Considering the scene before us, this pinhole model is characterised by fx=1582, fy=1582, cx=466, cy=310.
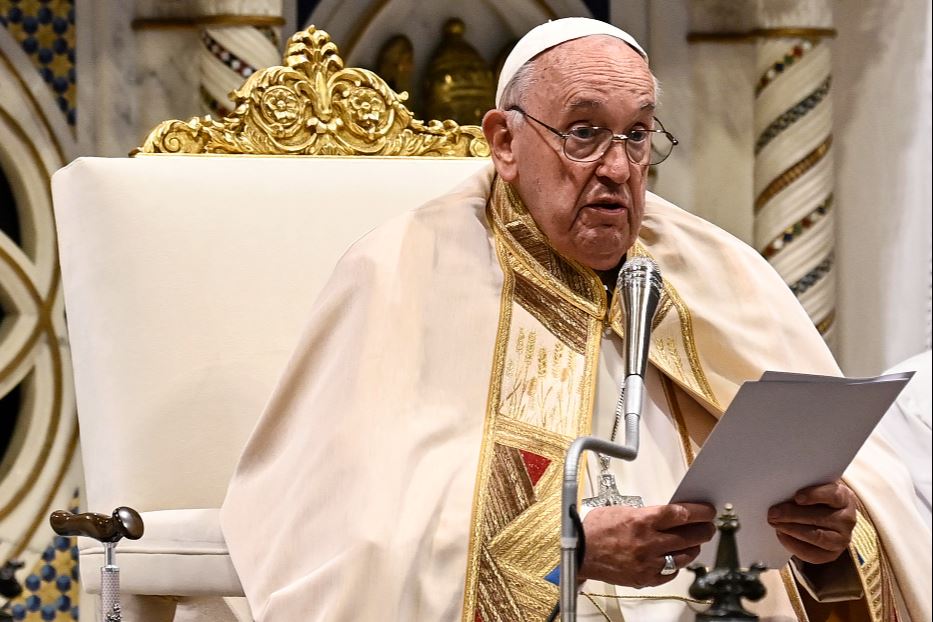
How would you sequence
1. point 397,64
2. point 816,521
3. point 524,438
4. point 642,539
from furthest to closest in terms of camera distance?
point 397,64 → point 524,438 → point 816,521 → point 642,539

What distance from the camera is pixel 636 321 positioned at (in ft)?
7.02

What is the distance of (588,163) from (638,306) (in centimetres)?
86

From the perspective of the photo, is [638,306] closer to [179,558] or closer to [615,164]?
[615,164]

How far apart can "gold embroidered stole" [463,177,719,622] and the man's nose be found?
21 cm

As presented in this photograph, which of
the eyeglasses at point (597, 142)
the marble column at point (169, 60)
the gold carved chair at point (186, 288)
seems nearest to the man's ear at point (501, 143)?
the eyeglasses at point (597, 142)

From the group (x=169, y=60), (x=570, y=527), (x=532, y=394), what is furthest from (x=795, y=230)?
(x=570, y=527)

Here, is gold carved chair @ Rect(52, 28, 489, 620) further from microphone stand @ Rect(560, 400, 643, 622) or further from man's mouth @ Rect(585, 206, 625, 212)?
microphone stand @ Rect(560, 400, 643, 622)

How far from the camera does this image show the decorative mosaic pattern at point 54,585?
5824 millimetres

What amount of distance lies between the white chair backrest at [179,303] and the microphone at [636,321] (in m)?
1.30

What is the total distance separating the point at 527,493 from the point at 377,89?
1282mm

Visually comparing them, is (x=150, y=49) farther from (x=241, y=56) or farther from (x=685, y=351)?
(x=685, y=351)

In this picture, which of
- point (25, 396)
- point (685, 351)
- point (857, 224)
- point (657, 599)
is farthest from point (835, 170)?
point (657, 599)

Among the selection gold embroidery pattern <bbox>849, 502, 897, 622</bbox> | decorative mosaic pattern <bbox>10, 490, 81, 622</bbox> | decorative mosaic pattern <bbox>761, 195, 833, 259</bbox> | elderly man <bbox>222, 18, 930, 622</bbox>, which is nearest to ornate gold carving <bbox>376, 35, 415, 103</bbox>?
decorative mosaic pattern <bbox>761, 195, 833, 259</bbox>

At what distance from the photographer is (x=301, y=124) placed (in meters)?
3.63
